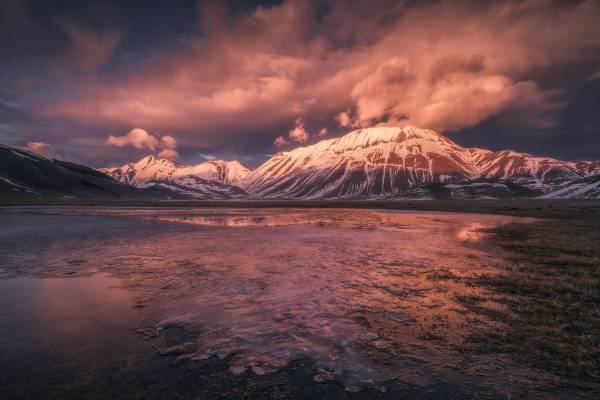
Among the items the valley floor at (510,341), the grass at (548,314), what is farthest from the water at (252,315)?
the grass at (548,314)

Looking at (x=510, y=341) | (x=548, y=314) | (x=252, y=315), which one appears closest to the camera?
(x=510, y=341)

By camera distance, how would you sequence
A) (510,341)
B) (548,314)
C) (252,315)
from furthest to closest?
(252,315) → (548,314) → (510,341)

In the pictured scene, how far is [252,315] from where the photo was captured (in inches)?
445

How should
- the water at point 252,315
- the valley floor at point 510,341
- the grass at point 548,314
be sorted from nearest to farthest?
the valley floor at point 510,341
the water at point 252,315
the grass at point 548,314

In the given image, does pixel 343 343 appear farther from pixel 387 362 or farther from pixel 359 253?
pixel 359 253

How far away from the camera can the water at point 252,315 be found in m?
7.70

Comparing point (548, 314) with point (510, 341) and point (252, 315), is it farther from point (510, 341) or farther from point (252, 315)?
point (252, 315)

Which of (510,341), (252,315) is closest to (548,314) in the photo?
(510,341)

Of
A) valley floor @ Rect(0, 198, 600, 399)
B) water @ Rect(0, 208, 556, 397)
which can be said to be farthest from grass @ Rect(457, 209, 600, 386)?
water @ Rect(0, 208, 556, 397)

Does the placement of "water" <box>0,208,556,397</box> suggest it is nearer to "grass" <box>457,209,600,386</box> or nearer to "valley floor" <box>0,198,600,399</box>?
"valley floor" <box>0,198,600,399</box>

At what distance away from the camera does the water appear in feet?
25.3

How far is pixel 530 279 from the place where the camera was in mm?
15602

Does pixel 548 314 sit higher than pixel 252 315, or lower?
higher

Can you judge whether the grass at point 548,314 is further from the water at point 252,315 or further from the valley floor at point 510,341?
the water at point 252,315
